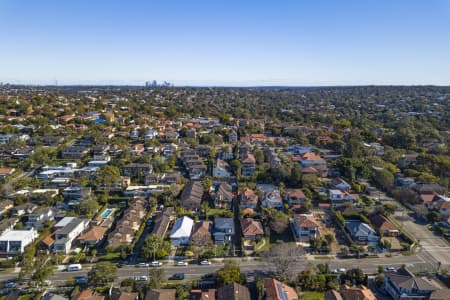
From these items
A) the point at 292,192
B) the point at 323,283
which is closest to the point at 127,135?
the point at 292,192

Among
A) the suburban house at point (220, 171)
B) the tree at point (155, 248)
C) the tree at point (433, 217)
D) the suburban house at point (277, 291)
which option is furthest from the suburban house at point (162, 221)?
the tree at point (433, 217)

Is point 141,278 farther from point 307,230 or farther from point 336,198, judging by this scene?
point 336,198

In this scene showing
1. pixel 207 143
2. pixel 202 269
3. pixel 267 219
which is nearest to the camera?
pixel 202 269

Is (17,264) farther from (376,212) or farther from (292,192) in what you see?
(376,212)

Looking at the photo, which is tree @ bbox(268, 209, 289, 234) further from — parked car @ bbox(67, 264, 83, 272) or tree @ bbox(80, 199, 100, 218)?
tree @ bbox(80, 199, 100, 218)

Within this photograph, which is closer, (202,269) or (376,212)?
(202,269)

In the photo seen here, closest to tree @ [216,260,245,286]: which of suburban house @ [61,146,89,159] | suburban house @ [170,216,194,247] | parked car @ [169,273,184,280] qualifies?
parked car @ [169,273,184,280]

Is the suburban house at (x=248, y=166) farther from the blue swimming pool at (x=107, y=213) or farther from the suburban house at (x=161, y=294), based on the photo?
the suburban house at (x=161, y=294)
